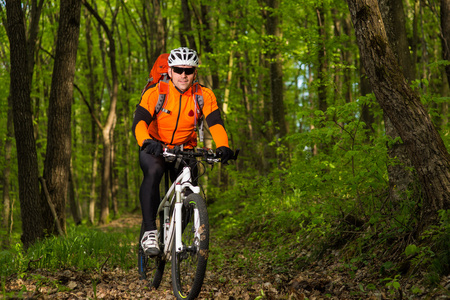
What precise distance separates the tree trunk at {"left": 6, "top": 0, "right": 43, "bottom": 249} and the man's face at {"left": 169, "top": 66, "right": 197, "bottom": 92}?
4.43m

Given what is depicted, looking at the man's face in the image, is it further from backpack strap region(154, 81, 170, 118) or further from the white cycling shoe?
the white cycling shoe

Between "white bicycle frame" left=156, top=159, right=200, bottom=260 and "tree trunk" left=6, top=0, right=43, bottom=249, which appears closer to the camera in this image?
"white bicycle frame" left=156, top=159, right=200, bottom=260

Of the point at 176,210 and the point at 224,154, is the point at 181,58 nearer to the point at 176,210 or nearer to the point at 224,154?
the point at 224,154

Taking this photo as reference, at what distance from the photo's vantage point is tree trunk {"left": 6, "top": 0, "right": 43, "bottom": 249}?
767 centimetres

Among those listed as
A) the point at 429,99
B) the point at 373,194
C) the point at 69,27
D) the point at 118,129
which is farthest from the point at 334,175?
the point at 118,129

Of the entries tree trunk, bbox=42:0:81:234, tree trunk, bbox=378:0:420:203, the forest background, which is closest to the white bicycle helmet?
the forest background

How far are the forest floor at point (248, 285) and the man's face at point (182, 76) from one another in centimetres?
229

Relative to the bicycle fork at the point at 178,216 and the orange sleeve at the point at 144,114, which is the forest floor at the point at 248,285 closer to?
the bicycle fork at the point at 178,216

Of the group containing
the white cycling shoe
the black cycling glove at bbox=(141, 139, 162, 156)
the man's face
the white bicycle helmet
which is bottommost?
the white cycling shoe

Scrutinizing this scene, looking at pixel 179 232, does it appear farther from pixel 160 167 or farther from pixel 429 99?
pixel 429 99

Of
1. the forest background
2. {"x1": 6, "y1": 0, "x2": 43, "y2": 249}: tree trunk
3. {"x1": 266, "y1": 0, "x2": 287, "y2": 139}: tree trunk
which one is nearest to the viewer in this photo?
the forest background

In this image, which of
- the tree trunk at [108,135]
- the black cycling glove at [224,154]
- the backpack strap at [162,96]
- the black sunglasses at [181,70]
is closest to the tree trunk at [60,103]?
the backpack strap at [162,96]

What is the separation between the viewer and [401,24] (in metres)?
5.56

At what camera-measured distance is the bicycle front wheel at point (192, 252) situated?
3.76 metres
